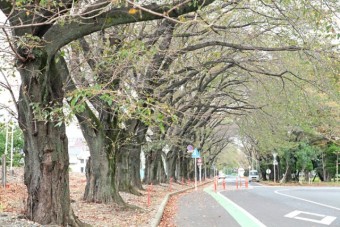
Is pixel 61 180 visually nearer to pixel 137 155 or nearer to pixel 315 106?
pixel 315 106

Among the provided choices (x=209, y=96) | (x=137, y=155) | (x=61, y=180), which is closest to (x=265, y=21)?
(x=61, y=180)

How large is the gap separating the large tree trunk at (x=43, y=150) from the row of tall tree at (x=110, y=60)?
0.06 ft

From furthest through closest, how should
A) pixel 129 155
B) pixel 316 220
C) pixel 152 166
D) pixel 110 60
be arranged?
pixel 152 166, pixel 129 155, pixel 316 220, pixel 110 60

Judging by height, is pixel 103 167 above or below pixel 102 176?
above

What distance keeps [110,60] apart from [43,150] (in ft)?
7.26

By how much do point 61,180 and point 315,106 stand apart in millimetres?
10505

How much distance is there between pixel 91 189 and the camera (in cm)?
1548

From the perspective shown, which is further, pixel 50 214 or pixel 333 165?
pixel 333 165

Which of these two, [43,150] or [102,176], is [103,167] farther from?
[43,150]

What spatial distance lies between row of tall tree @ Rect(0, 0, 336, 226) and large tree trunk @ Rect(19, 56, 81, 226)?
2 cm

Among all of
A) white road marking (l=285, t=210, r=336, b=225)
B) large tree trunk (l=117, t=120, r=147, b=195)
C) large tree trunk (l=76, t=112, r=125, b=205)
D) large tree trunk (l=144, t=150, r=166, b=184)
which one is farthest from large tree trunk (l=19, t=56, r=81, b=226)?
large tree trunk (l=144, t=150, r=166, b=184)

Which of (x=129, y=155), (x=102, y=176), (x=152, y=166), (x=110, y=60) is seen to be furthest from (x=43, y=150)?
(x=152, y=166)

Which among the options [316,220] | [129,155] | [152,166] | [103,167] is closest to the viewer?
[316,220]

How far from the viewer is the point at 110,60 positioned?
940 centimetres
